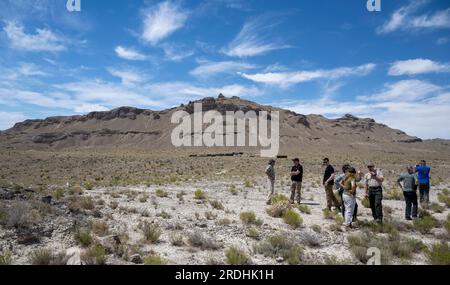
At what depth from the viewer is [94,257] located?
21.4 feet

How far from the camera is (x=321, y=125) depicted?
159 metres

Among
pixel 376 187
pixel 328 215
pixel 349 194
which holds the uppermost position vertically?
pixel 376 187

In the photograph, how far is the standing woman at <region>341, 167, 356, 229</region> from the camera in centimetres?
948

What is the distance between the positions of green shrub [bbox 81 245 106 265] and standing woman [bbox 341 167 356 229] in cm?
634

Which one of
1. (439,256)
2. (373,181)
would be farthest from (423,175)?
(439,256)

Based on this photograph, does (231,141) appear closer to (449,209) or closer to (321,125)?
(321,125)

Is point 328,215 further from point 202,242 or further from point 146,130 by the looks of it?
point 146,130

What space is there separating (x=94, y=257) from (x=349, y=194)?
→ 655 cm

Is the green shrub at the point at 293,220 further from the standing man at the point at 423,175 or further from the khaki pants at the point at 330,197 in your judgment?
the standing man at the point at 423,175
